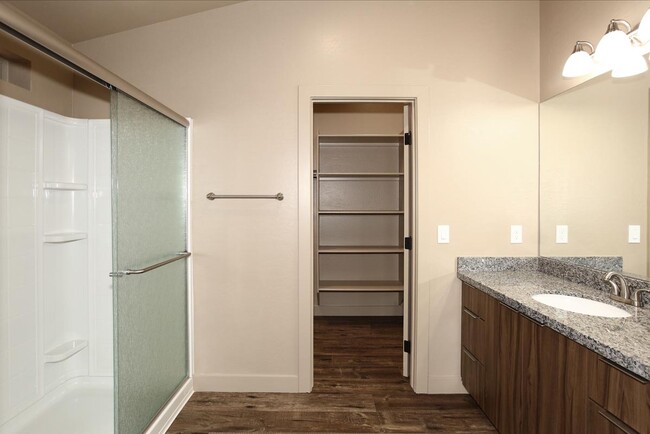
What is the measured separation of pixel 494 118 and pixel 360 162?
1920mm

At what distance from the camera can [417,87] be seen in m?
2.33

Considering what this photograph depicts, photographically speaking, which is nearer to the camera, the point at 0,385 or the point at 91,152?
the point at 0,385

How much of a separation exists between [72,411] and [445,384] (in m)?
2.39

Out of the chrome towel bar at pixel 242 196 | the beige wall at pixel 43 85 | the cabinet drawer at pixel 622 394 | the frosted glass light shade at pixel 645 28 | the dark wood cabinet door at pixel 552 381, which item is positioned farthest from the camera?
the chrome towel bar at pixel 242 196

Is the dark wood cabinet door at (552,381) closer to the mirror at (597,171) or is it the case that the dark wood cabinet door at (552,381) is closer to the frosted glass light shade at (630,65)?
the mirror at (597,171)

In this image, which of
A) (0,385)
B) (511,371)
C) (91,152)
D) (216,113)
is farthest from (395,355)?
(91,152)

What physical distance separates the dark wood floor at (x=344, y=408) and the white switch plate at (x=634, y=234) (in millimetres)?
1283

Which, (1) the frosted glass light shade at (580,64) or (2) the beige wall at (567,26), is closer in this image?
(2) the beige wall at (567,26)

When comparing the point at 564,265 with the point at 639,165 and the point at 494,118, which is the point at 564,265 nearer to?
the point at 639,165

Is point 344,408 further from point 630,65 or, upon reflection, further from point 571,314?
point 630,65

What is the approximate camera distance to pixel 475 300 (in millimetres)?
2102

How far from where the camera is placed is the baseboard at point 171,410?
1899 mm

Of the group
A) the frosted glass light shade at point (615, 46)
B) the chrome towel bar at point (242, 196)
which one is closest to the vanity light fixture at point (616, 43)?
the frosted glass light shade at point (615, 46)

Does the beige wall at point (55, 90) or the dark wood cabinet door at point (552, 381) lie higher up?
the beige wall at point (55, 90)
